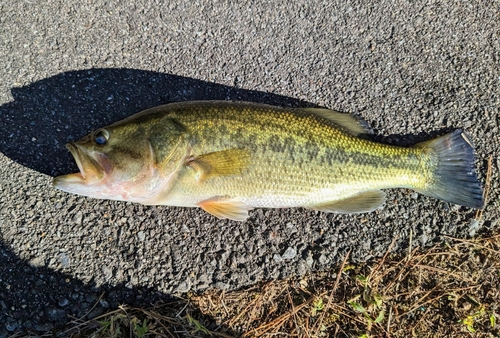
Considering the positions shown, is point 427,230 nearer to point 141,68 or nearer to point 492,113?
point 492,113

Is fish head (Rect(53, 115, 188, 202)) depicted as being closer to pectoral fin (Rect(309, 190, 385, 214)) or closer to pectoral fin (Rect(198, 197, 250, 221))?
pectoral fin (Rect(198, 197, 250, 221))

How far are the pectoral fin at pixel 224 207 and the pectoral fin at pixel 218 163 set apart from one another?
0.22 m

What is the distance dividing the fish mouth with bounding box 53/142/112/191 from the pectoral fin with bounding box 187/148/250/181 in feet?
2.03

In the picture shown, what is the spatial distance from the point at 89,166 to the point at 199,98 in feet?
4.09

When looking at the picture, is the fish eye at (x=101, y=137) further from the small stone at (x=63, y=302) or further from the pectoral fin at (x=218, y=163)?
the small stone at (x=63, y=302)

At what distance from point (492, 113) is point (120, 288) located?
3.87 m

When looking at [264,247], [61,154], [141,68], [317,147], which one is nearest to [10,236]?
[61,154]

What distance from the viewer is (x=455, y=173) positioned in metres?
3.19

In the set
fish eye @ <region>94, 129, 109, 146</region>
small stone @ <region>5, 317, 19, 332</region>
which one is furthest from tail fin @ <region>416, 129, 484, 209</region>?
small stone @ <region>5, 317, 19, 332</region>

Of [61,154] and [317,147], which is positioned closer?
[317,147]

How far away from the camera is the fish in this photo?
9.00 feet

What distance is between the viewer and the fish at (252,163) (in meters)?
2.74

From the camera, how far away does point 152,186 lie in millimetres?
2760

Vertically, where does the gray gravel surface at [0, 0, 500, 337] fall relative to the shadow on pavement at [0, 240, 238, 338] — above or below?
above
